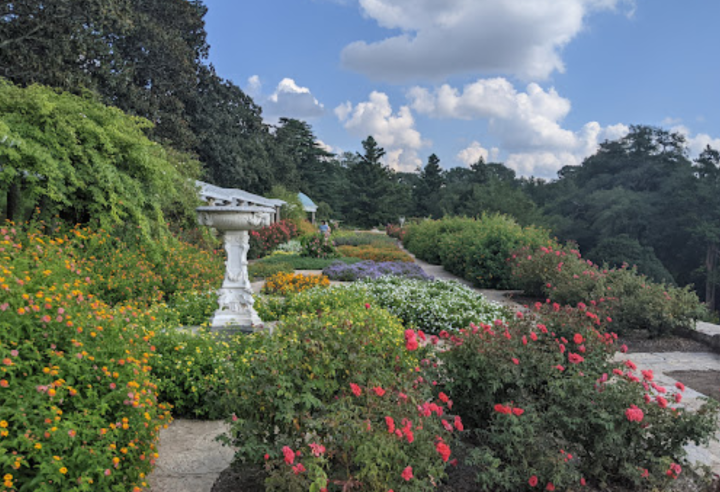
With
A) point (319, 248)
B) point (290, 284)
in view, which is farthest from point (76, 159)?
point (319, 248)

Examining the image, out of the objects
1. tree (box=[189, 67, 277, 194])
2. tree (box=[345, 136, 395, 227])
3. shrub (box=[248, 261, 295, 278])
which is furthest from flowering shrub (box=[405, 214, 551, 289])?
tree (box=[345, 136, 395, 227])

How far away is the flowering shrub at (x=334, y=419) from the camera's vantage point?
2.03 meters

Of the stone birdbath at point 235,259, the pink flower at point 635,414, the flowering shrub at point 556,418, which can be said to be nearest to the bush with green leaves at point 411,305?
the stone birdbath at point 235,259

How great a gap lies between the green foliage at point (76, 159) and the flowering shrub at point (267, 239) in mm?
8903

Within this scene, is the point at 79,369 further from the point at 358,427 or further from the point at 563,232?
the point at 563,232

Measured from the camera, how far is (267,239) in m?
16.7

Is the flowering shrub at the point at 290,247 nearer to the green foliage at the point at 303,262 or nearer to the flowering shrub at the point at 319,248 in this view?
the flowering shrub at the point at 319,248

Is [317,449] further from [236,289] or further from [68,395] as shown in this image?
[236,289]

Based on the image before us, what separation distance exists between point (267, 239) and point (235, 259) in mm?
11172

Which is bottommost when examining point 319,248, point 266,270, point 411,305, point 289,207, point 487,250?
point 266,270

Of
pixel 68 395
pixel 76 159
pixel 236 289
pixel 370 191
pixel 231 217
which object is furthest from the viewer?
pixel 370 191

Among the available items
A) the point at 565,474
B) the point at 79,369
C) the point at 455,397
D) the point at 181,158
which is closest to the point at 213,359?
the point at 79,369

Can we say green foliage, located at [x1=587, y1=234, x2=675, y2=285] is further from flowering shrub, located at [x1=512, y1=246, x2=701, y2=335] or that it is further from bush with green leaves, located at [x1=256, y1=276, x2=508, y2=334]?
bush with green leaves, located at [x1=256, y1=276, x2=508, y2=334]

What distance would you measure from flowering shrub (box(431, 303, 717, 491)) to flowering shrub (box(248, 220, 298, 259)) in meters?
12.9
